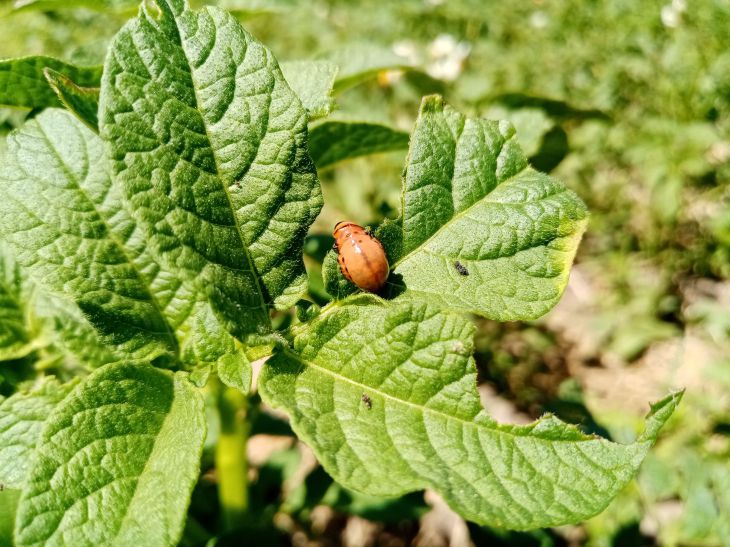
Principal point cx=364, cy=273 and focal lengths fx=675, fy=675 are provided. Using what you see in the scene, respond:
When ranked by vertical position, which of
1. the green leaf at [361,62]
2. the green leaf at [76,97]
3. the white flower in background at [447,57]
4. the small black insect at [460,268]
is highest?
the green leaf at [76,97]

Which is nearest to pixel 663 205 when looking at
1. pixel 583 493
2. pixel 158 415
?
pixel 583 493

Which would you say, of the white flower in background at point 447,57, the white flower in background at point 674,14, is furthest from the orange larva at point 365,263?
the white flower in background at point 674,14

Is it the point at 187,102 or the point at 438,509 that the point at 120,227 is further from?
the point at 438,509

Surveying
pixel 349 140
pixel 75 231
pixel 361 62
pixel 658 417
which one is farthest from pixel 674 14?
pixel 75 231

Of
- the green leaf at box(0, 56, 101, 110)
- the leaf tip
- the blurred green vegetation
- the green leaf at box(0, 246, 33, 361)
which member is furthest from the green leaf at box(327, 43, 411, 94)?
the leaf tip

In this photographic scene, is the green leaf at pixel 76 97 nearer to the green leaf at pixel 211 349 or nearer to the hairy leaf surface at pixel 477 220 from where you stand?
the green leaf at pixel 211 349

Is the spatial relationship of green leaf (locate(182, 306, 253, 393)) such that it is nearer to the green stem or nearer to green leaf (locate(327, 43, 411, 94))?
the green stem

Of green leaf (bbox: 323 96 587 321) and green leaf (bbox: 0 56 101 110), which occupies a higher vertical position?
green leaf (bbox: 0 56 101 110)
